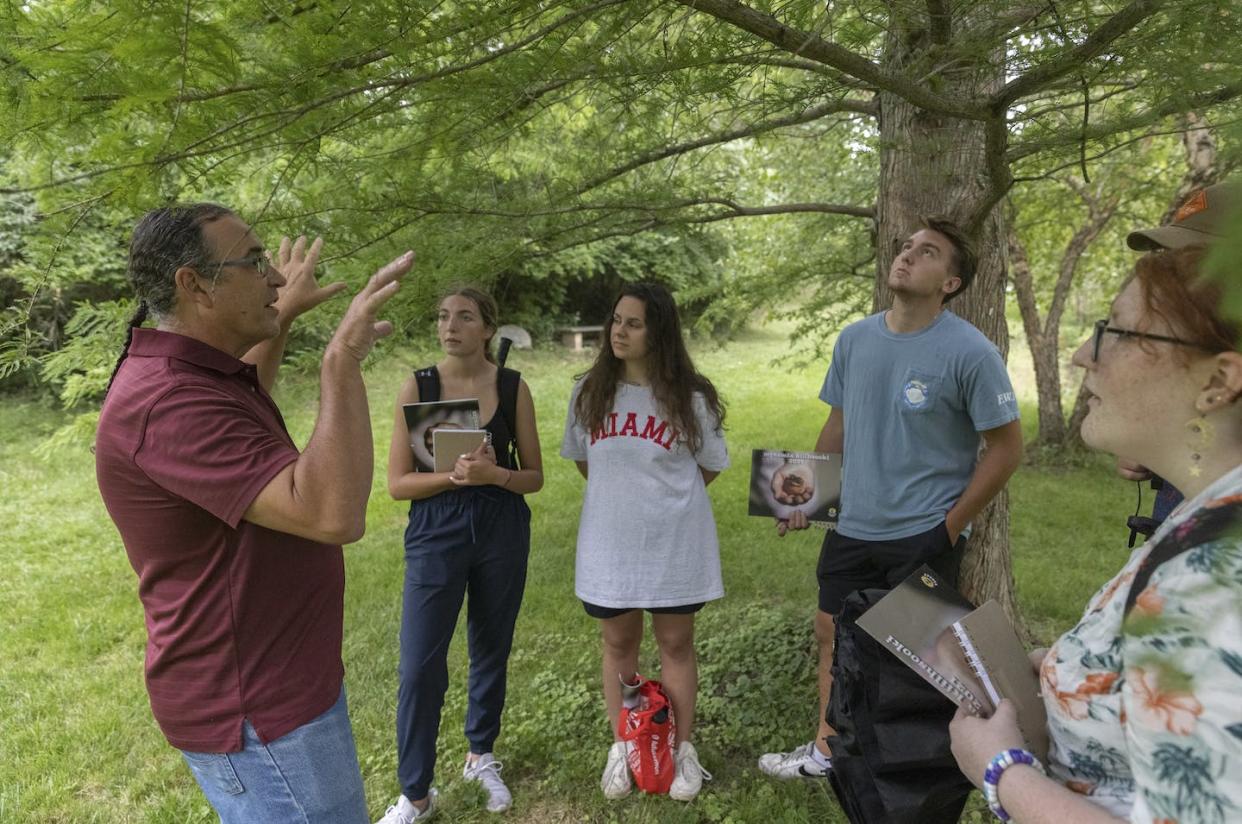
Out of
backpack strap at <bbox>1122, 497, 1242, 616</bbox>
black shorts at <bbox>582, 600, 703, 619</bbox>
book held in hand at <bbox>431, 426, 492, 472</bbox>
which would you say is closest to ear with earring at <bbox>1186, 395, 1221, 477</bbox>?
backpack strap at <bbox>1122, 497, 1242, 616</bbox>

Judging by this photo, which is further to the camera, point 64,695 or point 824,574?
point 64,695

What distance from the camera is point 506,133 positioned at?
2422mm

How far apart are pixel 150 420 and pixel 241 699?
64cm

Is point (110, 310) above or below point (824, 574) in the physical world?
above

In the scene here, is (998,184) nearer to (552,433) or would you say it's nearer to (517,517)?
(517,517)

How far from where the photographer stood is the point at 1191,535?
2.73 ft

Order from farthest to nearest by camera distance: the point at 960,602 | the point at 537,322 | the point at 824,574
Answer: the point at 537,322, the point at 824,574, the point at 960,602

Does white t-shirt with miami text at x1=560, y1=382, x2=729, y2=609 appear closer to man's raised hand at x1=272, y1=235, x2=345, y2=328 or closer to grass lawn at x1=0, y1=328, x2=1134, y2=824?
grass lawn at x1=0, y1=328, x2=1134, y2=824

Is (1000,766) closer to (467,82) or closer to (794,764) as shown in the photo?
(467,82)

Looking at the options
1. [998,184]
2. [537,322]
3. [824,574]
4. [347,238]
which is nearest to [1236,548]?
[998,184]

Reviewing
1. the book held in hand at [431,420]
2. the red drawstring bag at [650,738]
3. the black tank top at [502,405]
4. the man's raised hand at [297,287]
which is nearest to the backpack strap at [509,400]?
the black tank top at [502,405]

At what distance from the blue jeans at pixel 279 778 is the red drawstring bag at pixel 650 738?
4.22ft

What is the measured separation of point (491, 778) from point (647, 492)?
4.47ft

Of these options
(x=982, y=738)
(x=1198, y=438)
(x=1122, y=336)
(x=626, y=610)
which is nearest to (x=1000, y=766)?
(x=982, y=738)
